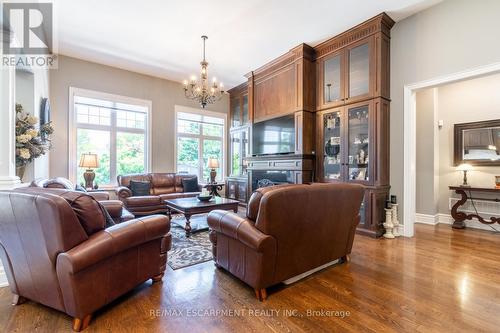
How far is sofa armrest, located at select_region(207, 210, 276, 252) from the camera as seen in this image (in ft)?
5.89

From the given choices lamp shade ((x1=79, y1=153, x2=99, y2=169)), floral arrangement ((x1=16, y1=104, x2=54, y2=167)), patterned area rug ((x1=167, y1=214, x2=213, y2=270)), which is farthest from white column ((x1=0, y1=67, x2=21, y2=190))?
lamp shade ((x1=79, y1=153, x2=99, y2=169))

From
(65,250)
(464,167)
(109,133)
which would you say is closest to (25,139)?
(65,250)

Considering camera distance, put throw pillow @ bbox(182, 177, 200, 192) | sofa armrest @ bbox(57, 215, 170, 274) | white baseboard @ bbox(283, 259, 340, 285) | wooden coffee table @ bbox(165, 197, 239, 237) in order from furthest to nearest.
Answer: throw pillow @ bbox(182, 177, 200, 192) < wooden coffee table @ bbox(165, 197, 239, 237) < white baseboard @ bbox(283, 259, 340, 285) < sofa armrest @ bbox(57, 215, 170, 274)

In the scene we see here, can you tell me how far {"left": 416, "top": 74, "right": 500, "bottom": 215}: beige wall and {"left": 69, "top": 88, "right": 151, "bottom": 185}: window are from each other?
6026mm

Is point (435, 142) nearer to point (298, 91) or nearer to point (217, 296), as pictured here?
point (298, 91)

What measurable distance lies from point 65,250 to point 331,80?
4.47 meters

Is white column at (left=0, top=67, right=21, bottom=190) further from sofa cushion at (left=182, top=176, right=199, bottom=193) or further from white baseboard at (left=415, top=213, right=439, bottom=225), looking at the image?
white baseboard at (left=415, top=213, right=439, bottom=225)

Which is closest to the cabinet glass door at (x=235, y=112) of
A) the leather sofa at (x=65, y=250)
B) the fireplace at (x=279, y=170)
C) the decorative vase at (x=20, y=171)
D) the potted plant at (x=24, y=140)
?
the fireplace at (x=279, y=170)

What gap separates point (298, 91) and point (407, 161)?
2237 millimetres

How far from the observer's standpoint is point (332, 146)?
4348 millimetres

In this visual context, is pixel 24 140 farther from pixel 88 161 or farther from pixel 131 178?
pixel 131 178

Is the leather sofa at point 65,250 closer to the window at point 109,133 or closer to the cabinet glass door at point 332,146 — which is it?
the cabinet glass door at point 332,146

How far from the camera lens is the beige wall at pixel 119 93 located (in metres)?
4.71

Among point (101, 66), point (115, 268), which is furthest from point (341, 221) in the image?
point (101, 66)
